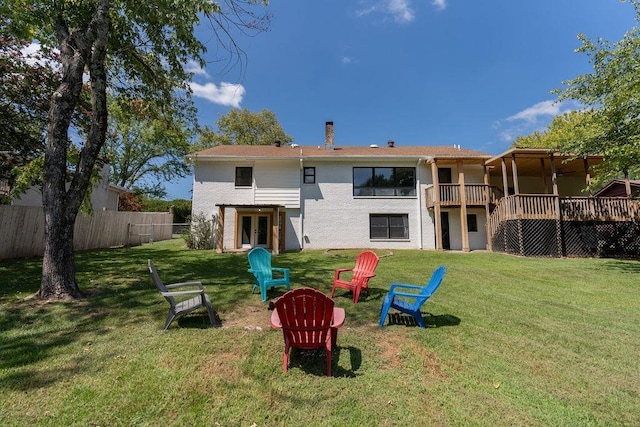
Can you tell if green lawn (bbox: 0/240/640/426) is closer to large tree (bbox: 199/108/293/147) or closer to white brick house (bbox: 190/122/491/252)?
white brick house (bbox: 190/122/491/252)

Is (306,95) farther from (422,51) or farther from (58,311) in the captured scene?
(58,311)

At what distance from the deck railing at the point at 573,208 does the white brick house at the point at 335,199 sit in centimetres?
274

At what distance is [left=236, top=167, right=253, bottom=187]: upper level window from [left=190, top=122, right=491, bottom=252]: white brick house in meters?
0.06

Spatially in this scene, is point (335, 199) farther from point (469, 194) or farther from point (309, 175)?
point (469, 194)

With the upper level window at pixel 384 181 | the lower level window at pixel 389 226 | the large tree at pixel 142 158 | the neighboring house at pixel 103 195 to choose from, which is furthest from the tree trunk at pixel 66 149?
the large tree at pixel 142 158

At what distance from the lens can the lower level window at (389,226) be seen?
17.4 meters

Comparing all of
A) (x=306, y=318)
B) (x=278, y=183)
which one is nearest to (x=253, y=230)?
(x=278, y=183)

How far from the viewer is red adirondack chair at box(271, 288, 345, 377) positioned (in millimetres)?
3439

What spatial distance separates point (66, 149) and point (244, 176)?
1120 cm

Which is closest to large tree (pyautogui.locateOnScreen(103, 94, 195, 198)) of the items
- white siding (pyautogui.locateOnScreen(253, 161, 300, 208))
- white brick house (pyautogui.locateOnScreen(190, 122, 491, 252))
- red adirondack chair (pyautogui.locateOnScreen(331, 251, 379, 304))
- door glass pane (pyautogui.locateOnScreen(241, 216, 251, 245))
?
white brick house (pyautogui.locateOnScreen(190, 122, 491, 252))

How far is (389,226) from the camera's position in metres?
17.4

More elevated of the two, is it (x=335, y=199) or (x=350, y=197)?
(x=350, y=197)

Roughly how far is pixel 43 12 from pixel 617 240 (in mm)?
22925

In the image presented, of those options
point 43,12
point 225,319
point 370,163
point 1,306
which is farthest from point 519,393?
point 370,163
